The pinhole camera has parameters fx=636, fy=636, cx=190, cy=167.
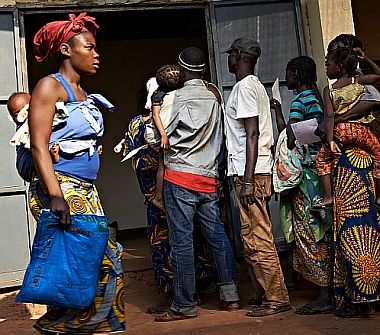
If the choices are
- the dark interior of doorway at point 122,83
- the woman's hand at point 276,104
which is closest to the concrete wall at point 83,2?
the woman's hand at point 276,104

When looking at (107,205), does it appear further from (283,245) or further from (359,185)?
(359,185)

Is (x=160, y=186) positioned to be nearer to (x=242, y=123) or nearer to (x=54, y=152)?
(x=242, y=123)

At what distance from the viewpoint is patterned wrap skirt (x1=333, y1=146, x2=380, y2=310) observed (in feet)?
13.6

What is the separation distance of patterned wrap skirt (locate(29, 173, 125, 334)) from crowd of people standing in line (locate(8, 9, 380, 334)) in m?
0.85

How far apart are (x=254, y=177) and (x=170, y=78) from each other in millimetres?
944

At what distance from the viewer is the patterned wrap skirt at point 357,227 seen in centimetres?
415

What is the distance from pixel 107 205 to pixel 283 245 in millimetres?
4682

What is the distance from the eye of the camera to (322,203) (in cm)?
439

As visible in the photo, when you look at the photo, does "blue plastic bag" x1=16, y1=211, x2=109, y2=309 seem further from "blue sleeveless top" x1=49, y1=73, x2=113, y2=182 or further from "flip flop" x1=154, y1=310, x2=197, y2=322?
"flip flop" x1=154, y1=310, x2=197, y2=322

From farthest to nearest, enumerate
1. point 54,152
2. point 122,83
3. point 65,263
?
point 122,83
point 54,152
point 65,263

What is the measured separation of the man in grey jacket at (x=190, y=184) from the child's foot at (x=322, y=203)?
713mm

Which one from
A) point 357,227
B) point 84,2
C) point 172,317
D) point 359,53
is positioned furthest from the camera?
point 84,2

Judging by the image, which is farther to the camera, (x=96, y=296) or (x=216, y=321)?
(x=216, y=321)

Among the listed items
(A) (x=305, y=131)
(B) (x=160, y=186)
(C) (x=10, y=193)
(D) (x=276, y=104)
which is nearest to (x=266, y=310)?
(B) (x=160, y=186)
